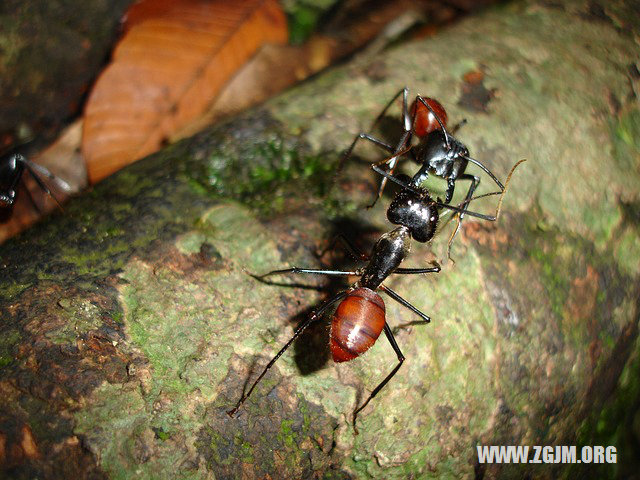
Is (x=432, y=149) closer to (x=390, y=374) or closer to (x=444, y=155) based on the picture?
(x=444, y=155)

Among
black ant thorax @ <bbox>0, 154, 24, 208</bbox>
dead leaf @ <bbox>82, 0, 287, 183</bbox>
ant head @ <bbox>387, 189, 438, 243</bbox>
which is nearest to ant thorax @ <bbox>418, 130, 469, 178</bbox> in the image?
→ ant head @ <bbox>387, 189, 438, 243</bbox>

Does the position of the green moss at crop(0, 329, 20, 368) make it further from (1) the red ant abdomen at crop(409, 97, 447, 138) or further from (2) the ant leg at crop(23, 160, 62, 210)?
(1) the red ant abdomen at crop(409, 97, 447, 138)

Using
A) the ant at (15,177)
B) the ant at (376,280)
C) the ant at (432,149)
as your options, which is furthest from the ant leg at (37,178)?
the ant at (432,149)

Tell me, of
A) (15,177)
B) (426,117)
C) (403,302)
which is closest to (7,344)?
(403,302)

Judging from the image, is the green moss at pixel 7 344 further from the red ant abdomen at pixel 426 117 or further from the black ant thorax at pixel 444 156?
the red ant abdomen at pixel 426 117

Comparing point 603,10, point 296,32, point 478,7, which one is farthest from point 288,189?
point 478,7
